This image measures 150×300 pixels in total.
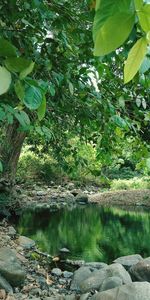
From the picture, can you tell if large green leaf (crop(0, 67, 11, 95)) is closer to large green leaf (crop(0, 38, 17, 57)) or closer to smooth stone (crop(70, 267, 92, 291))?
large green leaf (crop(0, 38, 17, 57))

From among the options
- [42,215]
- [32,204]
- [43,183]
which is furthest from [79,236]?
[43,183]

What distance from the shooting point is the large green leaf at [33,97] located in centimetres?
67

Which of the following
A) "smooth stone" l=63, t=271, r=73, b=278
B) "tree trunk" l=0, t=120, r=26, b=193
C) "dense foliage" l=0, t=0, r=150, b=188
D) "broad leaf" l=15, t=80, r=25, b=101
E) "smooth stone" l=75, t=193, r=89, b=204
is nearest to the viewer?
"broad leaf" l=15, t=80, r=25, b=101

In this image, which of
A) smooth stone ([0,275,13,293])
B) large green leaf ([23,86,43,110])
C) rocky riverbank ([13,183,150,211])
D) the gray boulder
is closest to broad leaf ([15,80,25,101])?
large green leaf ([23,86,43,110])

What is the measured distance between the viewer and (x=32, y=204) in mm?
12203

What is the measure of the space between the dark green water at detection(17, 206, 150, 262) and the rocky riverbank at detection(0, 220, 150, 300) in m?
0.84

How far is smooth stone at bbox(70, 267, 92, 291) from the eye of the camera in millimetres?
5340

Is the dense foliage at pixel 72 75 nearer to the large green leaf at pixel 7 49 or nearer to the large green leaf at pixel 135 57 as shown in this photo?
the large green leaf at pixel 7 49

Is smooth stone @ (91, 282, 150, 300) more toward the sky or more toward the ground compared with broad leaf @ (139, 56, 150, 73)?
more toward the ground

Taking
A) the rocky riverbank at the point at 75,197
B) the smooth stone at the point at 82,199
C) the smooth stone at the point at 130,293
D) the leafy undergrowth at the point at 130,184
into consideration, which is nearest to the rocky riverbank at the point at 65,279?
the smooth stone at the point at 130,293

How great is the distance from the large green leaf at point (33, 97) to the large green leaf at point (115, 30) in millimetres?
341

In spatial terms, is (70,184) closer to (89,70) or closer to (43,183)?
(43,183)

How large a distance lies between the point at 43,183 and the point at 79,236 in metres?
7.36

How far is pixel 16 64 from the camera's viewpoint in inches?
20.6
